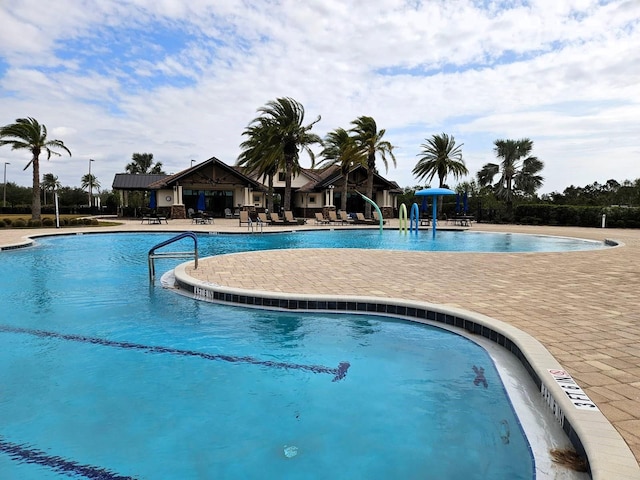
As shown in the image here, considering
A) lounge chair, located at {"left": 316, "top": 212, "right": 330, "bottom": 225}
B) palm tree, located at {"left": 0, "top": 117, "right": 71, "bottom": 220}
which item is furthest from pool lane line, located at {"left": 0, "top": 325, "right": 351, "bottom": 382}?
lounge chair, located at {"left": 316, "top": 212, "right": 330, "bottom": 225}

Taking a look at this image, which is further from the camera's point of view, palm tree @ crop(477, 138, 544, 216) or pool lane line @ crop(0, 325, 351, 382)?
palm tree @ crop(477, 138, 544, 216)

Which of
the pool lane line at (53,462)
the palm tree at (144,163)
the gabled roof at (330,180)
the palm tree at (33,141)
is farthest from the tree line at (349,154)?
the palm tree at (144,163)

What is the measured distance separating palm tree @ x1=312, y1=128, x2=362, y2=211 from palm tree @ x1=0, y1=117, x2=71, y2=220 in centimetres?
1879

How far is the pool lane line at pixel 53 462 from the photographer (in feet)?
9.74

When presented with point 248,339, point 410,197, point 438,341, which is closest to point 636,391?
point 438,341

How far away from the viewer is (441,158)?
121 ft

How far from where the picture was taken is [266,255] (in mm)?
12414

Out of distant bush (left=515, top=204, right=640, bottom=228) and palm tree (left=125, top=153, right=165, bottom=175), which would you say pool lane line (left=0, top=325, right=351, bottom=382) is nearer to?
distant bush (left=515, top=204, right=640, bottom=228)

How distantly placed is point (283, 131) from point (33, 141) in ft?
49.2

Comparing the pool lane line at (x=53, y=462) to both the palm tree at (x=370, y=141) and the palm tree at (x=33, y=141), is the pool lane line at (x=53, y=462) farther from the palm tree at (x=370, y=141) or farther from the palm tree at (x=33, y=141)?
the palm tree at (x=370, y=141)

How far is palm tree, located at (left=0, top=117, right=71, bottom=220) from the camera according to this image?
24.8 meters

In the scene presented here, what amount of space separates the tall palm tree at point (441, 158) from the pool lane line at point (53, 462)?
37017 mm

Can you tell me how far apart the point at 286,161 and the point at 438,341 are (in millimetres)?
26183

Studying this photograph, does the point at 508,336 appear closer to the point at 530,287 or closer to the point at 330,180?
the point at 530,287
